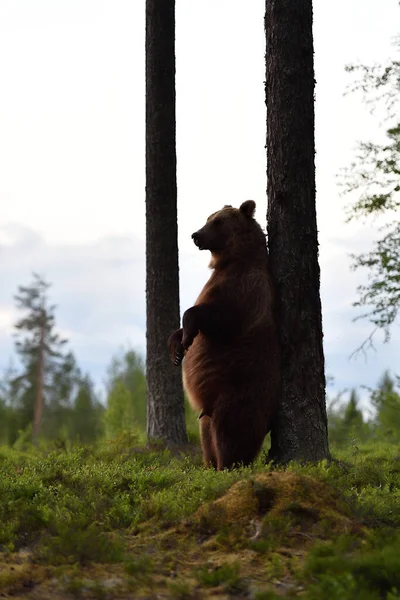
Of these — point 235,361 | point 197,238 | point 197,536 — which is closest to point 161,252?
point 197,238

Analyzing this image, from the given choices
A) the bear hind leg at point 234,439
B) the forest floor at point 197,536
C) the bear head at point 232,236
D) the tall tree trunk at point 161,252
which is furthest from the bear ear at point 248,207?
the tall tree trunk at point 161,252

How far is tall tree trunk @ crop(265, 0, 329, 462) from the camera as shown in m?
8.91

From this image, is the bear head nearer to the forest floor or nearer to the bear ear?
the bear ear

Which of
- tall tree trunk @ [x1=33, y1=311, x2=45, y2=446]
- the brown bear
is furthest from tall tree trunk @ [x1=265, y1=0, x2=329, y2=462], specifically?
tall tree trunk @ [x1=33, y1=311, x2=45, y2=446]

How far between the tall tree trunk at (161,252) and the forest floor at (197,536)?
4507 millimetres

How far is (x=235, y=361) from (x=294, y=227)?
5.66 feet

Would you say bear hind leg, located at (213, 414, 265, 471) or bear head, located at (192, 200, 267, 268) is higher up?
bear head, located at (192, 200, 267, 268)

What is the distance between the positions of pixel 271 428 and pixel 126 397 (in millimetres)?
22227

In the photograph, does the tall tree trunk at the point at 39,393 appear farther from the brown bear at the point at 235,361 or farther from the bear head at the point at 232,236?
the brown bear at the point at 235,361

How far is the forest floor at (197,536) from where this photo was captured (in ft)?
17.3

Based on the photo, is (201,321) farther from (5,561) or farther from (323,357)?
(5,561)

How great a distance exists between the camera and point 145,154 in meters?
13.5

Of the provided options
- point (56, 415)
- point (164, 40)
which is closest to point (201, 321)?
point (164, 40)

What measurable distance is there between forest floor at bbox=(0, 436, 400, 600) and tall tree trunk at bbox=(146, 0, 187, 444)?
451 cm
